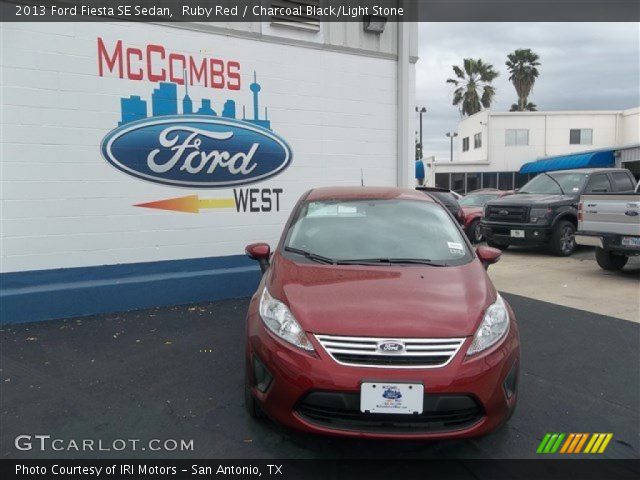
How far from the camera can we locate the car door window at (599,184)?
35.2 ft

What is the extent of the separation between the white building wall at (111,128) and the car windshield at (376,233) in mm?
2574

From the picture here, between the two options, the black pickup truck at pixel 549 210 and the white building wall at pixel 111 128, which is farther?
the black pickup truck at pixel 549 210

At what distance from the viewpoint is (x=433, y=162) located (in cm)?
3028

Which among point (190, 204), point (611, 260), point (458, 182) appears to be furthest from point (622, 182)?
point (458, 182)

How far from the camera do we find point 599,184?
35.6ft

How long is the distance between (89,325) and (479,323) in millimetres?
4139

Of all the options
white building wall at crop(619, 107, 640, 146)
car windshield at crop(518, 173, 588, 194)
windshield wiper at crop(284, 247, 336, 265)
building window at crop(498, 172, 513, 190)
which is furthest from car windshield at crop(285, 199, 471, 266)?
white building wall at crop(619, 107, 640, 146)

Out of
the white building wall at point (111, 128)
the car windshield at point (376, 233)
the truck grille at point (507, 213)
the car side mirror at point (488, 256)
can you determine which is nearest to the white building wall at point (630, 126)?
the truck grille at point (507, 213)

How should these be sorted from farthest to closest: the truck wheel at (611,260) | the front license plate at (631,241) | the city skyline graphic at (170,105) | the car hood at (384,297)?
1. the truck wheel at (611,260)
2. the front license plate at (631,241)
3. the city skyline graphic at (170,105)
4. the car hood at (384,297)

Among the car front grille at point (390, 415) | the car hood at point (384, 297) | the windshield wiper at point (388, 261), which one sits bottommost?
the car front grille at point (390, 415)

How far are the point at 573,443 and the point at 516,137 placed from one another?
32.5m

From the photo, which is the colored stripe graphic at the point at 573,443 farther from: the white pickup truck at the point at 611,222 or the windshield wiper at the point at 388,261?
the white pickup truck at the point at 611,222

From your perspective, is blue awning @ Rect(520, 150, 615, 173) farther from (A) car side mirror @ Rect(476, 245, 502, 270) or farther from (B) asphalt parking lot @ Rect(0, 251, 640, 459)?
(A) car side mirror @ Rect(476, 245, 502, 270)

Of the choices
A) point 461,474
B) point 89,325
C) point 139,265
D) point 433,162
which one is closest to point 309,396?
point 461,474
